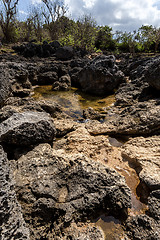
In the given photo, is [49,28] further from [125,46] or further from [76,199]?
[76,199]

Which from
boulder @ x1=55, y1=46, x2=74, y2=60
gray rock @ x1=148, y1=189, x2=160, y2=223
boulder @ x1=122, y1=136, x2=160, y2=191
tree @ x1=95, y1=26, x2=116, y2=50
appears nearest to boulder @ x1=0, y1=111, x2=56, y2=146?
boulder @ x1=122, y1=136, x2=160, y2=191

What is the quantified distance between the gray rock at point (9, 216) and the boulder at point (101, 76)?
8.70m

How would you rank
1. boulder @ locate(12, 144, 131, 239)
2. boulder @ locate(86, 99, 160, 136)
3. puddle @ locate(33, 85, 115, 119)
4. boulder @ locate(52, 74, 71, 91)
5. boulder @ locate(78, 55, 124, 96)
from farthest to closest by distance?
boulder @ locate(52, 74, 71, 91), boulder @ locate(78, 55, 124, 96), puddle @ locate(33, 85, 115, 119), boulder @ locate(86, 99, 160, 136), boulder @ locate(12, 144, 131, 239)

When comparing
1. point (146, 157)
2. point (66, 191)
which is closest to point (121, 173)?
point (146, 157)

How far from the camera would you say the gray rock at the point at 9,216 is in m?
1.48

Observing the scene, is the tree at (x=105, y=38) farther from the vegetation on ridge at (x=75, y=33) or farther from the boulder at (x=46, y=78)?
the boulder at (x=46, y=78)

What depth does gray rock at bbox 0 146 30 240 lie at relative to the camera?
1.48 m

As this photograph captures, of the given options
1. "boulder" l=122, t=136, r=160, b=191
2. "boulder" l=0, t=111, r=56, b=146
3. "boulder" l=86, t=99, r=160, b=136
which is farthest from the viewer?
"boulder" l=86, t=99, r=160, b=136

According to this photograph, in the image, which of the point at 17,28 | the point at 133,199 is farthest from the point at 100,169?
the point at 17,28

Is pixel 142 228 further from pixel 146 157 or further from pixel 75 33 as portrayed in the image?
pixel 75 33

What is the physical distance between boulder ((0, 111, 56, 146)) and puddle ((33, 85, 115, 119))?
3.26 metres

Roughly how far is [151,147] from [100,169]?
1.95 m

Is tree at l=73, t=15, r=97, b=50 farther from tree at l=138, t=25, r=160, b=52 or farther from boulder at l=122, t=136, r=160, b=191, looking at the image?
boulder at l=122, t=136, r=160, b=191

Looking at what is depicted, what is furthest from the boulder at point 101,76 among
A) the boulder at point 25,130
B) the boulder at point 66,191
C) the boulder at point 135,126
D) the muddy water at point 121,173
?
the boulder at point 66,191
